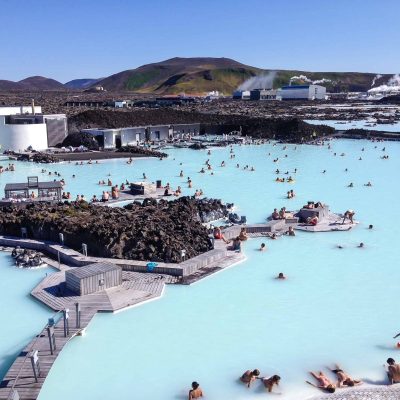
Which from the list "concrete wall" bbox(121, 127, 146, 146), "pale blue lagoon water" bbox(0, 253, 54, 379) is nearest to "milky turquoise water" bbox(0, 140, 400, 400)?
"pale blue lagoon water" bbox(0, 253, 54, 379)

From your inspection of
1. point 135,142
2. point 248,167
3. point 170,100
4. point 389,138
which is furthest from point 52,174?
point 170,100

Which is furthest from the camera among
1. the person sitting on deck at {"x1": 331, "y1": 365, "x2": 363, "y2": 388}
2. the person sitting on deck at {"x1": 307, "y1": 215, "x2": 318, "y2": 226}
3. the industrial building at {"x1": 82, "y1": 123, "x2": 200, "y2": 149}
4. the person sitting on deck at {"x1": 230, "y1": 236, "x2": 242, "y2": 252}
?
the industrial building at {"x1": 82, "y1": 123, "x2": 200, "y2": 149}

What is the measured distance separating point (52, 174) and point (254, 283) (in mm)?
22308

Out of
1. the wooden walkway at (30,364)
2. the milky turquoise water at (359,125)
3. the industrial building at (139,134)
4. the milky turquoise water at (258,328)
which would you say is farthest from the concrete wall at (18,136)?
the milky turquoise water at (359,125)

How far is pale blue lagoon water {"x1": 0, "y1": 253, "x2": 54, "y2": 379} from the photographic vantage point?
37.4ft

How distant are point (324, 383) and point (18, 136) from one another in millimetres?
39623

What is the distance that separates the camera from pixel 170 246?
636 inches

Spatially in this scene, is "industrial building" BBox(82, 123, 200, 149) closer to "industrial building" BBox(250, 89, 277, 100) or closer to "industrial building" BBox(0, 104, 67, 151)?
"industrial building" BBox(0, 104, 67, 151)

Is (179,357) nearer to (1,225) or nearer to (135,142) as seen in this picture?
(1,225)

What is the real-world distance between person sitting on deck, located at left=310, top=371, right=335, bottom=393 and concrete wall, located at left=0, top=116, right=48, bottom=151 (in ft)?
127

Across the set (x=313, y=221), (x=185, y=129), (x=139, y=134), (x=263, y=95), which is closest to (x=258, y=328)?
(x=313, y=221)

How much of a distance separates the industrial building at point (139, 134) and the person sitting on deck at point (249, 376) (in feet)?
126

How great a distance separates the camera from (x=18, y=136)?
43.7 m

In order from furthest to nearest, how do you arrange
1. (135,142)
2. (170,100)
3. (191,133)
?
(170,100) < (191,133) < (135,142)
